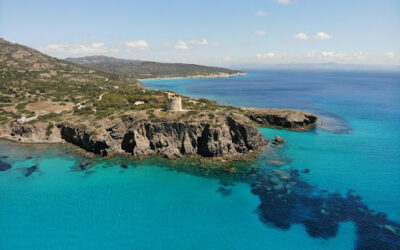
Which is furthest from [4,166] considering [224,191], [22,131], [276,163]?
[276,163]

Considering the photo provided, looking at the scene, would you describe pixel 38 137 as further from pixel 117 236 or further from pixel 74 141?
pixel 117 236

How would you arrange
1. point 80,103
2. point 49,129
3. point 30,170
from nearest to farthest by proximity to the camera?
1. point 30,170
2. point 49,129
3. point 80,103

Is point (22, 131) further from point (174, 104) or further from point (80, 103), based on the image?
point (174, 104)

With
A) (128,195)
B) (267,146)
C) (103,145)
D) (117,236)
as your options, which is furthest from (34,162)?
(267,146)

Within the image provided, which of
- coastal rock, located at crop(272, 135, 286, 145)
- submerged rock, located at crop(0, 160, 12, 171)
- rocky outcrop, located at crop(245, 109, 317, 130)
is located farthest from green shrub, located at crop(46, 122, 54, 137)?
rocky outcrop, located at crop(245, 109, 317, 130)

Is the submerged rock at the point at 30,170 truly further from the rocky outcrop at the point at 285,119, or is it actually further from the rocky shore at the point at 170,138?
the rocky outcrop at the point at 285,119

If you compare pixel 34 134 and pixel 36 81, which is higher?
pixel 36 81
